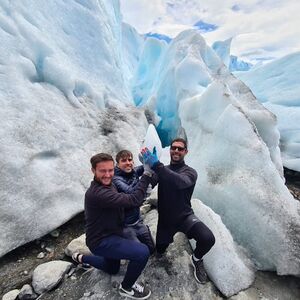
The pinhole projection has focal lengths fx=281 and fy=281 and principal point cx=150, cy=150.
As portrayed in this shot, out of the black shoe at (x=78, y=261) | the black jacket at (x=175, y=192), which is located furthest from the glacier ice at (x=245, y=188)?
the black shoe at (x=78, y=261)

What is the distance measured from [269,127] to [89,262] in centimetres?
393

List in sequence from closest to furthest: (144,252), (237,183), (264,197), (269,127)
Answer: (144,252), (264,197), (237,183), (269,127)

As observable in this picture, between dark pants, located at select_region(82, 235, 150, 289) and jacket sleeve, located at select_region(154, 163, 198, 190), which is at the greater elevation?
jacket sleeve, located at select_region(154, 163, 198, 190)

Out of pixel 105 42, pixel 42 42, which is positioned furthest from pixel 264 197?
pixel 105 42

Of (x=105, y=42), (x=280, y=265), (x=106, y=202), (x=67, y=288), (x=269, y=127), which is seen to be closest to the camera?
(x=106, y=202)

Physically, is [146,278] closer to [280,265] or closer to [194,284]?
[194,284]

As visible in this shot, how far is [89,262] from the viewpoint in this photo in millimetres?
2908

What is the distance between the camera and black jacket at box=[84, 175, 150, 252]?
2.30 meters

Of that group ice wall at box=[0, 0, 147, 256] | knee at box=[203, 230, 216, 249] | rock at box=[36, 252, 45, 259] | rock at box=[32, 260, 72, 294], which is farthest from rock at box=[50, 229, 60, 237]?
knee at box=[203, 230, 216, 249]

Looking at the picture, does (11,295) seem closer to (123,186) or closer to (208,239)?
(123,186)

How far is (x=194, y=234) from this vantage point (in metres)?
2.81

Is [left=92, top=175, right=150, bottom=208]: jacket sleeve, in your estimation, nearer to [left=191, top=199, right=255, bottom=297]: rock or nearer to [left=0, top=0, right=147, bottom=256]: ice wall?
[left=191, top=199, right=255, bottom=297]: rock

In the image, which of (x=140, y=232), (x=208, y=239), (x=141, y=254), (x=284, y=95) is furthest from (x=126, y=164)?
(x=284, y=95)

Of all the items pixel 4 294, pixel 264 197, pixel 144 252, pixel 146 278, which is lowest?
pixel 4 294
